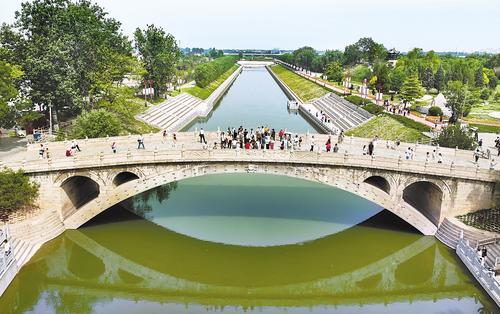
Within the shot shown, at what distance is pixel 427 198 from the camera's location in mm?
36000

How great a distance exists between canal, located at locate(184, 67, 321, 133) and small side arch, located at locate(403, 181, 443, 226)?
3250 cm

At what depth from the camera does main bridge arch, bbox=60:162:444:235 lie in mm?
33125

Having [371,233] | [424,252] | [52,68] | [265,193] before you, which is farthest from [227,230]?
[52,68]

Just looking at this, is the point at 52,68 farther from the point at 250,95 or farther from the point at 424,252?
the point at 250,95

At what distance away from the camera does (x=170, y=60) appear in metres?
81.7

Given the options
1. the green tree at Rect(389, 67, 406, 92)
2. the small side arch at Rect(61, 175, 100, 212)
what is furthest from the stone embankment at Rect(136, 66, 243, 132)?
the green tree at Rect(389, 67, 406, 92)

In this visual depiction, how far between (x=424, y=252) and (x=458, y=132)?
13411mm

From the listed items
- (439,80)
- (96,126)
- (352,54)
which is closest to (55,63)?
(96,126)

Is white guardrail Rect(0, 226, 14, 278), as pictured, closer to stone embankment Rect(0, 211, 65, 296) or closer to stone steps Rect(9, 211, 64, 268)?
stone embankment Rect(0, 211, 65, 296)

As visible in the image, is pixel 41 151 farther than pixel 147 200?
No

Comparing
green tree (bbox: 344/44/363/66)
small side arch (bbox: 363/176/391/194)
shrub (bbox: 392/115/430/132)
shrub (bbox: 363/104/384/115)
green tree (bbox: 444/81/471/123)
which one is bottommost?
small side arch (bbox: 363/176/391/194)

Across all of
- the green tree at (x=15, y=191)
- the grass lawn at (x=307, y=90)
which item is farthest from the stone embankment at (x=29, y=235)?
the grass lawn at (x=307, y=90)

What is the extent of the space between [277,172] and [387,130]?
29.9m

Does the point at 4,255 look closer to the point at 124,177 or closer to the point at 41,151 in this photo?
the point at 41,151
